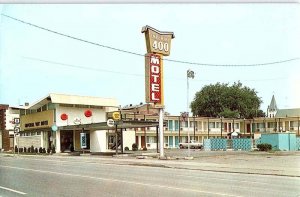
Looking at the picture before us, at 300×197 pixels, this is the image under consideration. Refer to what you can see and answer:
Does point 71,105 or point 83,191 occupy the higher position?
point 71,105

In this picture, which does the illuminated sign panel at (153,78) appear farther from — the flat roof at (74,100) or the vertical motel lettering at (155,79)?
the flat roof at (74,100)

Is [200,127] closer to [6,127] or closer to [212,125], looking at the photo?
[212,125]

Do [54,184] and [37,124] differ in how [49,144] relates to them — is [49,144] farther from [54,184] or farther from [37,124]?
[54,184]

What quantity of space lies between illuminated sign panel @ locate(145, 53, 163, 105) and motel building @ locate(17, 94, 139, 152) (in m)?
16.2

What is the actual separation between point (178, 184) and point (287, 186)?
141 inches

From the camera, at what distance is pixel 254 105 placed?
99.1 metres

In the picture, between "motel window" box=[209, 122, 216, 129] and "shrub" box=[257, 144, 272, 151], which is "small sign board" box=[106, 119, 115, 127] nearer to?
"shrub" box=[257, 144, 272, 151]

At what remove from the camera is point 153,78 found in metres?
33.8

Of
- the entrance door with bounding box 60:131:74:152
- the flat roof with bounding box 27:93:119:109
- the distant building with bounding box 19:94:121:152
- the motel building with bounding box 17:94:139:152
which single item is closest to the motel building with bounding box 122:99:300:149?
the flat roof with bounding box 27:93:119:109

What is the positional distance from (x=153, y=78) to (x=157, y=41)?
2935 millimetres

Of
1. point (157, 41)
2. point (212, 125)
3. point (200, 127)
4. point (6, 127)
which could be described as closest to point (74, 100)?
point (6, 127)

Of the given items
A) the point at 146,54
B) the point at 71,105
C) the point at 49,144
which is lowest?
the point at 49,144

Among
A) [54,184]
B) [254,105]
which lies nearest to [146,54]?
[54,184]

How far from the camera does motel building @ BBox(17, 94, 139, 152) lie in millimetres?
50062
